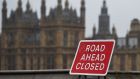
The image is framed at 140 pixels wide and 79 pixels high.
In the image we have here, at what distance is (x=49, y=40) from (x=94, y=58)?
263 feet

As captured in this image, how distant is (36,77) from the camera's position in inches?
385

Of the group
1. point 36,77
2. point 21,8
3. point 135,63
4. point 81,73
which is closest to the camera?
point 81,73

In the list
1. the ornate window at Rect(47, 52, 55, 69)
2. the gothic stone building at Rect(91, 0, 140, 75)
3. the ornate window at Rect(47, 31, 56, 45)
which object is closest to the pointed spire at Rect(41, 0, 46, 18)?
the ornate window at Rect(47, 31, 56, 45)

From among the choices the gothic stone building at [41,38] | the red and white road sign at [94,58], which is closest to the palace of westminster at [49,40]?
the gothic stone building at [41,38]

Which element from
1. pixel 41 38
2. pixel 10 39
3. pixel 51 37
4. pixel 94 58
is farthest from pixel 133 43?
pixel 94 58

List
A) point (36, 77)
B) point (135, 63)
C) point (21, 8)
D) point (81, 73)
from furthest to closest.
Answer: point (21, 8) < point (135, 63) < point (36, 77) < point (81, 73)

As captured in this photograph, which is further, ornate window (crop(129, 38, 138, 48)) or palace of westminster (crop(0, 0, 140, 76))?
palace of westminster (crop(0, 0, 140, 76))

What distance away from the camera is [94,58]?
6250 mm

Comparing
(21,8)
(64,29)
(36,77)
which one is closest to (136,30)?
(64,29)

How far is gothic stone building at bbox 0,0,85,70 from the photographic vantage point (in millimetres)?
84000

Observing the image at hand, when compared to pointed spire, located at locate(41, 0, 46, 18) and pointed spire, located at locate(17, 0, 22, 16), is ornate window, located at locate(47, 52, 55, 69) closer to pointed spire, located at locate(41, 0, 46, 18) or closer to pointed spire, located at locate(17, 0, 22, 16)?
pointed spire, located at locate(41, 0, 46, 18)

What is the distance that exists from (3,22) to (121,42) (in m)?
17.0

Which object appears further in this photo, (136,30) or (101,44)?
(136,30)

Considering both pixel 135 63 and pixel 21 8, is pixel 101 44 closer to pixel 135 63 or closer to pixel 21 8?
pixel 135 63
